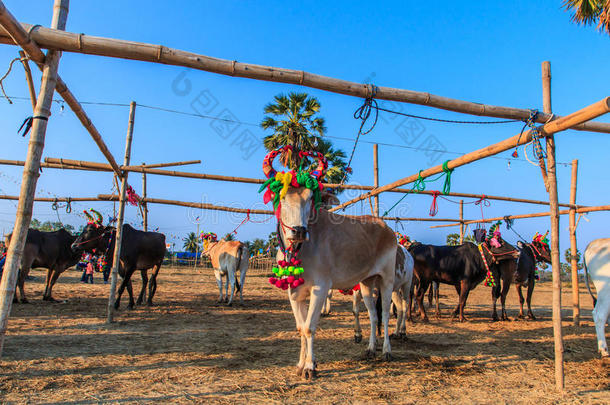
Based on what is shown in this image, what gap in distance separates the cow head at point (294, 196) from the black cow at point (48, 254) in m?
8.75

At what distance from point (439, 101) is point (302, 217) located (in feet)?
7.36

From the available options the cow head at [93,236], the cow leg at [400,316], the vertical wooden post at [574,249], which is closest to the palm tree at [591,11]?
the vertical wooden post at [574,249]

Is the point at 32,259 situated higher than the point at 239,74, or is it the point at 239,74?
the point at 239,74

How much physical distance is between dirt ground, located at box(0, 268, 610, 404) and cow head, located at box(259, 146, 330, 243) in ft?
5.78

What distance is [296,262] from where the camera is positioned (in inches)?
173

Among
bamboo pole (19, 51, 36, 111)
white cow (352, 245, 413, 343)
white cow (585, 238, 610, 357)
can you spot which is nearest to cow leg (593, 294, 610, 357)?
white cow (585, 238, 610, 357)

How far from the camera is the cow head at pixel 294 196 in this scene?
4258mm

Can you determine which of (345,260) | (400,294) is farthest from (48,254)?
(400,294)

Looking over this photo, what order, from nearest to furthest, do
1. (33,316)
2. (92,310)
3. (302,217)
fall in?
(302,217) < (33,316) < (92,310)

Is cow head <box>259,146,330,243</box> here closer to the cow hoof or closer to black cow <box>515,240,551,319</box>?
→ the cow hoof

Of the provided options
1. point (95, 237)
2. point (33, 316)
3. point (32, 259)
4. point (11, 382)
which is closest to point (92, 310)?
point (33, 316)

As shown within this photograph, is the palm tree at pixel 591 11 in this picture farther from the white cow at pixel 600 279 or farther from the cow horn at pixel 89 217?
the cow horn at pixel 89 217

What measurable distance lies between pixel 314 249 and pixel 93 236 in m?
7.71

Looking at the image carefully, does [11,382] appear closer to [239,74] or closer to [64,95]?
[64,95]
